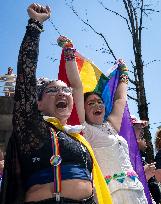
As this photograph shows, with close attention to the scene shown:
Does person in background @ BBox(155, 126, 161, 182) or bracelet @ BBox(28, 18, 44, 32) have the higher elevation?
bracelet @ BBox(28, 18, 44, 32)

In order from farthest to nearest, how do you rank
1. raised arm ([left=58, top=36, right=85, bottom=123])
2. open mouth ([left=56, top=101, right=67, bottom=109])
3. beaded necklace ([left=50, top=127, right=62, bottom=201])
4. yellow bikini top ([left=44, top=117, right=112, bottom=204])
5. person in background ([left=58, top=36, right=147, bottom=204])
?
raised arm ([left=58, top=36, right=85, bottom=123])
person in background ([left=58, top=36, right=147, bottom=204])
open mouth ([left=56, top=101, right=67, bottom=109])
yellow bikini top ([left=44, top=117, right=112, bottom=204])
beaded necklace ([left=50, top=127, right=62, bottom=201])

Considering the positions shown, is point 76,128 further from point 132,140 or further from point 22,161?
point 132,140

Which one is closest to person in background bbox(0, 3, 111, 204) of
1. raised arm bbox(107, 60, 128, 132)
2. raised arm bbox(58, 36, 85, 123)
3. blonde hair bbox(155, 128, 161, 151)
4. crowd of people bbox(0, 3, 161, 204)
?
crowd of people bbox(0, 3, 161, 204)

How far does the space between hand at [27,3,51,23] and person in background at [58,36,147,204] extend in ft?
2.70

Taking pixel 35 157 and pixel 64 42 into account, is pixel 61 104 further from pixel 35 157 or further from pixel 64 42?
pixel 64 42

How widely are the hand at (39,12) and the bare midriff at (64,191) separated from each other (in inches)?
39.9

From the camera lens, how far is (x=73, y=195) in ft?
7.34

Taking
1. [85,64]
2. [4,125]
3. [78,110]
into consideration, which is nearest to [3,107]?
[4,125]

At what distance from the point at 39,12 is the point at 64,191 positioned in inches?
44.5

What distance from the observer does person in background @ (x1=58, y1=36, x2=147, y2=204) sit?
3.14 metres

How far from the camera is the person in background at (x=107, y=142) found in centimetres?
314

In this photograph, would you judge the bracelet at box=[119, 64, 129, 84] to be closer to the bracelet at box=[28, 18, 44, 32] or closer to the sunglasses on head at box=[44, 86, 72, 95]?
the sunglasses on head at box=[44, 86, 72, 95]

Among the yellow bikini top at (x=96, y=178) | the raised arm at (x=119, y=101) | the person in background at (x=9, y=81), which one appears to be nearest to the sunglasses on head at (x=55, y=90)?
the yellow bikini top at (x=96, y=178)

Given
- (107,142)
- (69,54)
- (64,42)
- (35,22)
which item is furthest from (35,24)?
(107,142)
